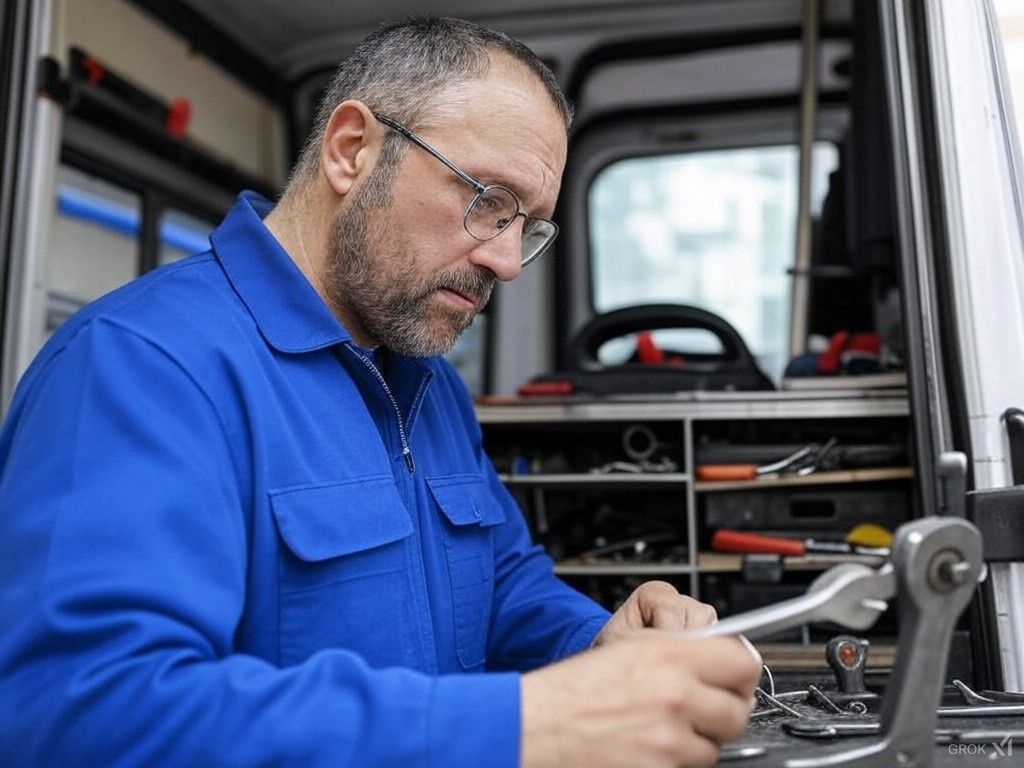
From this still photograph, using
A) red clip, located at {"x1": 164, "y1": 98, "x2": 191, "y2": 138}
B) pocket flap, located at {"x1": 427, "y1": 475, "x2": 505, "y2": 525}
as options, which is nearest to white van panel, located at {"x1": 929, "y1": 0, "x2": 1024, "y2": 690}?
pocket flap, located at {"x1": 427, "y1": 475, "x2": 505, "y2": 525}

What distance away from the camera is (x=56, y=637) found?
30.7 inches

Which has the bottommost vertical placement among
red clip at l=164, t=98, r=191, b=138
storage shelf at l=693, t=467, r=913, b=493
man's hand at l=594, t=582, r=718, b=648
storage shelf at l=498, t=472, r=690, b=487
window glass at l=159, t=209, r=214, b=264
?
man's hand at l=594, t=582, r=718, b=648

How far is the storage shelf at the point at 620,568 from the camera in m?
1.96

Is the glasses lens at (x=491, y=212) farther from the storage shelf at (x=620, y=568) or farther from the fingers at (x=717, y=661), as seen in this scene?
the storage shelf at (x=620, y=568)

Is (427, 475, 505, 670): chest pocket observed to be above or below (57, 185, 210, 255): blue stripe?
below

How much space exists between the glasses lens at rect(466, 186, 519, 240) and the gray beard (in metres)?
0.05

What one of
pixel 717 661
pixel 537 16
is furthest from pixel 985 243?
pixel 537 16

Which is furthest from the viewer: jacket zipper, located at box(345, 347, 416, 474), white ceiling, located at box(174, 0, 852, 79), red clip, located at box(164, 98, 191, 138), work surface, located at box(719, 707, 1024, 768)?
white ceiling, located at box(174, 0, 852, 79)

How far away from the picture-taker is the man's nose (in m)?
1.25

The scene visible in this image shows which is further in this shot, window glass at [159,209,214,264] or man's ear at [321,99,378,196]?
window glass at [159,209,214,264]

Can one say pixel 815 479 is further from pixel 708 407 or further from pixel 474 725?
pixel 474 725

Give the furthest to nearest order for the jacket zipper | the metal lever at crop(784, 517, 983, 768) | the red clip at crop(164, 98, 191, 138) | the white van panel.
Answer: the red clip at crop(164, 98, 191, 138)
the jacket zipper
the white van panel
the metal lever at crop(784, 517, 983, 768)

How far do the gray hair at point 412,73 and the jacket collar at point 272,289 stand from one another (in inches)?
6.1

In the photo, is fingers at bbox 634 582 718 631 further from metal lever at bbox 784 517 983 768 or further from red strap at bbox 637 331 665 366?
red strap at bbox 637 331 665 366
